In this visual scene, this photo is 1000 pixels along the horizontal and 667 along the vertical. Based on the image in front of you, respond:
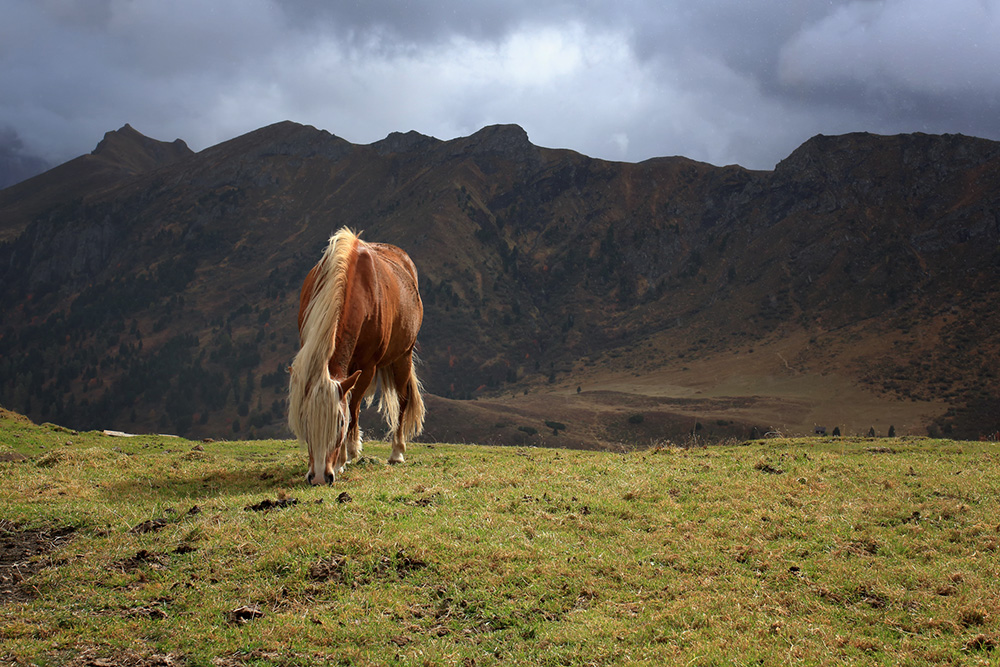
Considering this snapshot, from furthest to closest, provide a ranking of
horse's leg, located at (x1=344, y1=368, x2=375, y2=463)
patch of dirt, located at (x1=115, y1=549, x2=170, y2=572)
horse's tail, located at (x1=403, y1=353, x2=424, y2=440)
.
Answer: horse's tail, located at (x1=403, y1=353, x2=424, y2=440)
horse's leg, located at (x1=344, y1=368, x2=375, y2=463)
patch of dirt, located at (x1=115, y1=549, x2=170, y2=572)

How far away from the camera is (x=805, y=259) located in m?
82.6

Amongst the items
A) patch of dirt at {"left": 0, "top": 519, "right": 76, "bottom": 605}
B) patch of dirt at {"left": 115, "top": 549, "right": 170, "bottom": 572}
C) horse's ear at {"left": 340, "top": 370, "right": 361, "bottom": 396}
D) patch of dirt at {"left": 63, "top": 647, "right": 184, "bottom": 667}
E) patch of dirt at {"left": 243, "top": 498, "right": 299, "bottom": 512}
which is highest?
horse's ear at {"left": 340, "top": 370, "right": 361, "bottom": 396}

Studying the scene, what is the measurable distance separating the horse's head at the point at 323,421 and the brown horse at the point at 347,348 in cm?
1

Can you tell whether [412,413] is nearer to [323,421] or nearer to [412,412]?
[412,412]

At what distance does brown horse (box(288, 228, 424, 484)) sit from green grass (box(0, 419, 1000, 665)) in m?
0.78

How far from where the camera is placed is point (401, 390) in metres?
12.1

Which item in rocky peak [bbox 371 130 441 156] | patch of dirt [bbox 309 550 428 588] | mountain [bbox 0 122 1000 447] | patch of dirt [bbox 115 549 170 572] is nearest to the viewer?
patch of dirt [bbox 309 550 428 588]

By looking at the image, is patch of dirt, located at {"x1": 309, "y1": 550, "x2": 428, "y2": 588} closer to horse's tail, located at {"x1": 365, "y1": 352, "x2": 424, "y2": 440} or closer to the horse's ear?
the horse's ear

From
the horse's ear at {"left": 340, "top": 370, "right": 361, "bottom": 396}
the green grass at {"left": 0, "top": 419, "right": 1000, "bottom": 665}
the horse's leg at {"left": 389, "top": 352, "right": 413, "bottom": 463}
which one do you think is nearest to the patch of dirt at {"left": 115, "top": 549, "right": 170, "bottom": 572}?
the green grass at {"left": 0, "top": 419, "right": 1000, "bottom": 665}

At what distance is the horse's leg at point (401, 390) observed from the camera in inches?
459

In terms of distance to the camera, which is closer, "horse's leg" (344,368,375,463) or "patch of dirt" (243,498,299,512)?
"patch of dirt" (243,498,299,512)

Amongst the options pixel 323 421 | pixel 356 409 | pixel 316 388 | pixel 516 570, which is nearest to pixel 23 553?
pixel 323 421

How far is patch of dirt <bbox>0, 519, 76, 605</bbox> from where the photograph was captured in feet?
17.7

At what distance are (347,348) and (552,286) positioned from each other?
94765mm
